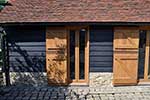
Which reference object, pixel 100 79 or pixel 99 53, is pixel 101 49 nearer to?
pixel 99 53

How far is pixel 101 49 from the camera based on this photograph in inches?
393

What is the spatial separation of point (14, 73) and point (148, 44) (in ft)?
18.1

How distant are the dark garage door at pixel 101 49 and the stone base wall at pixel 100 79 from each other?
0.53 feet

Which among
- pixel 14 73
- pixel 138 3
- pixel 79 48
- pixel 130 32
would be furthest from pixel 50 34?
pixel 138 3

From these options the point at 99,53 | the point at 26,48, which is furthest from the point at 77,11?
the point at 26,48

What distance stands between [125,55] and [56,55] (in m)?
2.73

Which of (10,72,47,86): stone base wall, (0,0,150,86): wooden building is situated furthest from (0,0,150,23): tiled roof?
(10,72,47,86): stone base wall

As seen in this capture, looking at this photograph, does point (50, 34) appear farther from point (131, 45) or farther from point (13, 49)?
point (131, 45)

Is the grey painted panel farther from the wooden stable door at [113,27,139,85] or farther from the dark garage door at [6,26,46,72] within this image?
the dark garage door at [6,26,46,72]

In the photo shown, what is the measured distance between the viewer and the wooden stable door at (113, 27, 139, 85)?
9.74 m

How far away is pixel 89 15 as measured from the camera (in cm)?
975

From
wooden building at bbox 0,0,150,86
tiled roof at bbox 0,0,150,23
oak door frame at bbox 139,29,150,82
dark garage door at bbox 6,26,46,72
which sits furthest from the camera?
oak door frame at bbox 139,29,150,82

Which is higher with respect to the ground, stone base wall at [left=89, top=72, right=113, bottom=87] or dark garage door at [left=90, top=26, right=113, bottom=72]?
dark garage door at [left=90, top=26, right=113, bottom=72]

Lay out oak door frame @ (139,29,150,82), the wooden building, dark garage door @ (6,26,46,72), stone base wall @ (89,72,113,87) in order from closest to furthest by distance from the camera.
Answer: the wooden building
dark garage door @ (6,26,46,72)
oak door frame @ (139,29,150,82)
stone base wall @ (89,72,113,87)
